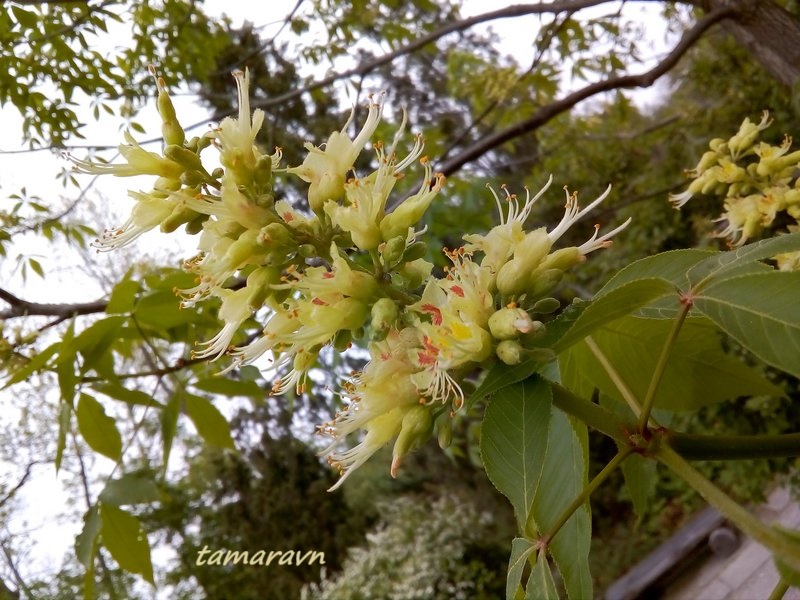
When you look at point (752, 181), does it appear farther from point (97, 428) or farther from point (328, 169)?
point (97, 428)

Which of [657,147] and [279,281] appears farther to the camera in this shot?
[657,147]

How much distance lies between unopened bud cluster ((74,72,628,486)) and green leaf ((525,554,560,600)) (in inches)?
6.2


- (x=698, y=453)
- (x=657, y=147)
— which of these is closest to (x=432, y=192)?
(x=698, y=453)

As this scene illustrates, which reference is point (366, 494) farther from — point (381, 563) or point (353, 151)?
point (353, 151)

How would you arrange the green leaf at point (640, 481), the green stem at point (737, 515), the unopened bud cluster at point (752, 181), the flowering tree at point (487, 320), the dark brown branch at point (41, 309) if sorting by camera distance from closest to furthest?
the green stem at point (737, 515)
the flowering tree at point (487, 320)
the green leaf at point (640, 481)
the unopened bud cluster at point (752, 181)
the dark brown branch at point (41, 309)

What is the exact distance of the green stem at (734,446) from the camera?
604 mm

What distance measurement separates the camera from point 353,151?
2.48ft

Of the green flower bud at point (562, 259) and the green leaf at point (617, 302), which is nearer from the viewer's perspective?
the green leaf at point (617, 302)

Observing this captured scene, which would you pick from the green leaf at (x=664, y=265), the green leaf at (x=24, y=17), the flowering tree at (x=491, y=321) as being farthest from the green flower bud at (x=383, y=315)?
the green leaf at (x=24, y=17)

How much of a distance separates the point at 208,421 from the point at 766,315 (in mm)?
1291

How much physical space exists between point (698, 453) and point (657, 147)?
5434 mm

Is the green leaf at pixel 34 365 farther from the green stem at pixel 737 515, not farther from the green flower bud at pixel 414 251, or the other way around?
the green stem at pixel 737 515

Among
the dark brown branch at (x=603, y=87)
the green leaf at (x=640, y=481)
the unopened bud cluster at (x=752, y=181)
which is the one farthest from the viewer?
the dark brown branch at (x=603, y=87)

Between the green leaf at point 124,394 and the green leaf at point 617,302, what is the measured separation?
44.1 inches
